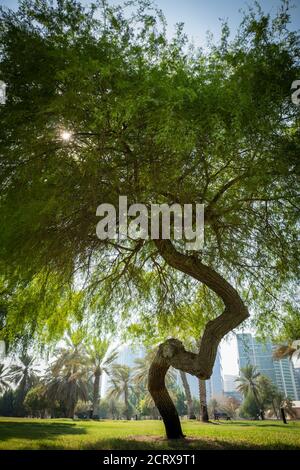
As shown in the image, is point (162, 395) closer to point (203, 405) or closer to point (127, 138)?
point (127, 138)

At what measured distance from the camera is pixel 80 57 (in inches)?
224

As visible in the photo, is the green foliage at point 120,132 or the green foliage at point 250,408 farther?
the green foliage at point 250,408

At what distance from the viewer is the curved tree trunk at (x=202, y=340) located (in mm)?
8656

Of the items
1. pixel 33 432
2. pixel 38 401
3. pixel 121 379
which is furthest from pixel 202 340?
pixel 121 379

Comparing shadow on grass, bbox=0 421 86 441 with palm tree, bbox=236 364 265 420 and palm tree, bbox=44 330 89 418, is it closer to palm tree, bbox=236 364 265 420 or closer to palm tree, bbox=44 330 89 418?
palm tree, bbox=44 330 89 418

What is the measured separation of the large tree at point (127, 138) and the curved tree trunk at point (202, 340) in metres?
0.06

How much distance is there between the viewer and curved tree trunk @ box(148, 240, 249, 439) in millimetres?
8656

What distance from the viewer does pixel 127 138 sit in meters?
6.58

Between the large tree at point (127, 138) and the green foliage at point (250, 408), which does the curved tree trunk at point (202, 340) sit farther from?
the green foliage at point (250, 408)

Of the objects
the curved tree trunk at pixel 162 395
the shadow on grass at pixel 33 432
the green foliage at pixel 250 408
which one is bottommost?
the green foliage at pixel 250 408

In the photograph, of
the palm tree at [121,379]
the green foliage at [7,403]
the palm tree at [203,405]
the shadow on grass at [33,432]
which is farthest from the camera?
the green foliage at [7,403]

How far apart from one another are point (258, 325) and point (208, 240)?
3.55m

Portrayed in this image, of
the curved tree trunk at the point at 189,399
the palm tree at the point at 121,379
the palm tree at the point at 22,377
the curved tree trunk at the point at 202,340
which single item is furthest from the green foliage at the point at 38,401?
the curved tree trunk at the point at 202,340

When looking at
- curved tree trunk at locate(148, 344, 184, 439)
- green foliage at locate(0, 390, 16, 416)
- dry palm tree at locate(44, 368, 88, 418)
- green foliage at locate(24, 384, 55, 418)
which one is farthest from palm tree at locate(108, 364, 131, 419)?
curved tree trunk at locate(148, 344, 184, 439)
